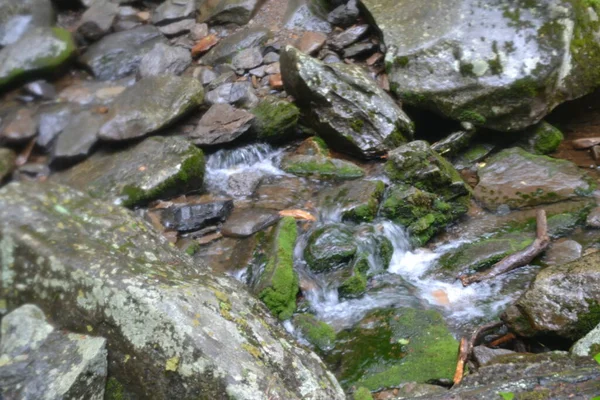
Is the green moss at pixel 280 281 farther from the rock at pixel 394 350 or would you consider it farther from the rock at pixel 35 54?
the rock at pixel 35 54

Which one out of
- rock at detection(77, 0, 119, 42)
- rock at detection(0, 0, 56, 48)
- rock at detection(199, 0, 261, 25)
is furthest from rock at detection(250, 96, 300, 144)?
rock at detection(0, 0, 56, 48)

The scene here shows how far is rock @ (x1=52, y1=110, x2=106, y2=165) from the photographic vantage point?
18.5 ft

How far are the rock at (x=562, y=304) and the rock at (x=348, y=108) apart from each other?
2.54 m

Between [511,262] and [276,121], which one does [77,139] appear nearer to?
[276,121]

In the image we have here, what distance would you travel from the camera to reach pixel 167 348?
→ 7.35ft

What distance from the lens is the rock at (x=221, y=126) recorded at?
5672 mm

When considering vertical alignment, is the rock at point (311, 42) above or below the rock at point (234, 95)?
above

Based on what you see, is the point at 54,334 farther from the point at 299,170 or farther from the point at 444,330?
the point at 299,170

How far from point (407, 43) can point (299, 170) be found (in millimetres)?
1776

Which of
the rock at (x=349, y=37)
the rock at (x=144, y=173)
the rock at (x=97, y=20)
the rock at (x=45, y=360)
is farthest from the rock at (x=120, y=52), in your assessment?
the rock at (x=45, y=360)

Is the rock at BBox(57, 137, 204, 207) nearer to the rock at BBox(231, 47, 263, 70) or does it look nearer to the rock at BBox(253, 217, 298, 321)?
the rock at BBox(253, 217, 298, 321)

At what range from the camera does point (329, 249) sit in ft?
14.2

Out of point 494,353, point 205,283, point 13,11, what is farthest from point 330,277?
point 13,11

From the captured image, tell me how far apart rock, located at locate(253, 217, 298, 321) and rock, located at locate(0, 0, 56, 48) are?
18.1 feet
